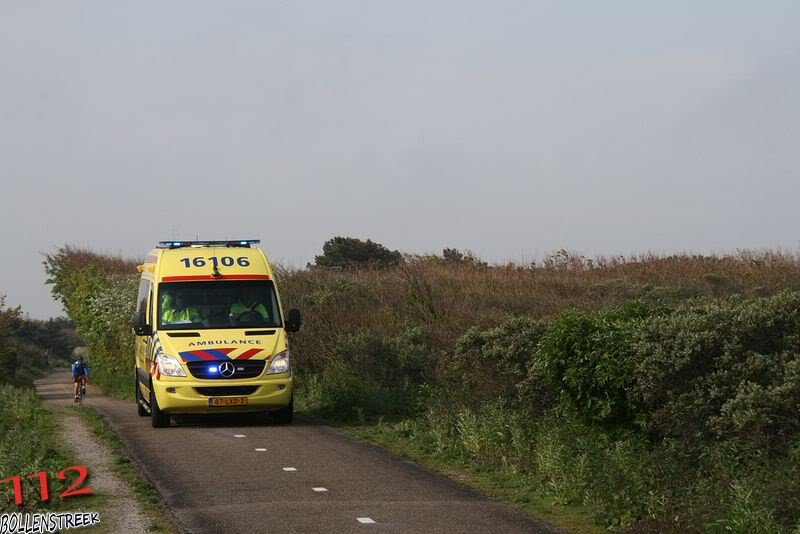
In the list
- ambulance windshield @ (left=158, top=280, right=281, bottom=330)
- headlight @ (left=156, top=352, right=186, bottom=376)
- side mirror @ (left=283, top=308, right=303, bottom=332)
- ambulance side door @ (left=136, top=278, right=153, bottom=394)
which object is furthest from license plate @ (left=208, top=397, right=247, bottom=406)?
ambulance side door @ (left=136, top=278, right=153, bottom=394)

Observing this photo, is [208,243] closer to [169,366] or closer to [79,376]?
[169,366]

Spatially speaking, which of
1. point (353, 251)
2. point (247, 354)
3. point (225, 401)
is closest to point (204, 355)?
point (247, 354)

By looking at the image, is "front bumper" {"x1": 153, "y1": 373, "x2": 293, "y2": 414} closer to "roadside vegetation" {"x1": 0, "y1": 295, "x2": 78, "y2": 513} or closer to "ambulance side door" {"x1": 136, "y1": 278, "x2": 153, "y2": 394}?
"ambulance side door" {"x1": 136, "y1": 278, "x2": 153, "y2": 394}

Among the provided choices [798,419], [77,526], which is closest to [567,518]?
[798,419]

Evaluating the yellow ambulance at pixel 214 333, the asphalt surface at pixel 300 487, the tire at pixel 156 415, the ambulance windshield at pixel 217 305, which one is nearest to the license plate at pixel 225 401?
the yellow ambulance at pixel 214 333

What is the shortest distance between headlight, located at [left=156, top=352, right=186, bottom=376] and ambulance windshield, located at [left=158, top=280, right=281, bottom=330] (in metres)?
0.72

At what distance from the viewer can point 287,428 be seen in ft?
59.7

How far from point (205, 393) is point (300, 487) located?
231 inches

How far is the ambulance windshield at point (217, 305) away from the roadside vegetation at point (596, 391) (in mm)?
2312

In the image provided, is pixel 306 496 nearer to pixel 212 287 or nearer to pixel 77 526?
pixel 77 526

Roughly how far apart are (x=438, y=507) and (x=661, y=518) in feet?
7.36

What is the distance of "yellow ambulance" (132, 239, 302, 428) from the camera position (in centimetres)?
1783

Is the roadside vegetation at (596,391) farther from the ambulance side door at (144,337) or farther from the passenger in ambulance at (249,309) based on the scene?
the ambulance side door at (144,337)

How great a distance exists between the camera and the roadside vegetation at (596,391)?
395 inches
